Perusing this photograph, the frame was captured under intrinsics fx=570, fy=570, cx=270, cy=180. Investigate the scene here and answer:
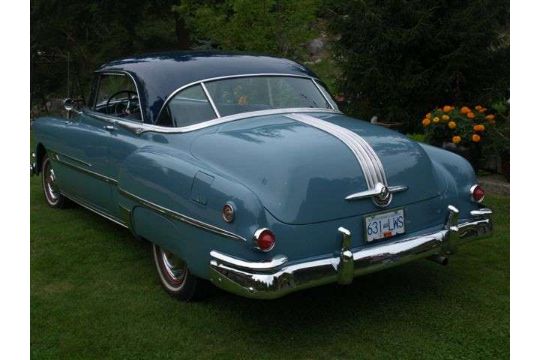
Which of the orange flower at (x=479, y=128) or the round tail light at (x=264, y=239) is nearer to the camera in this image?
the round tail light at (x=264, y=239)

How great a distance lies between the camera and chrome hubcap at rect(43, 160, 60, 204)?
624 centimetres

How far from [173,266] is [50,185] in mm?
2999

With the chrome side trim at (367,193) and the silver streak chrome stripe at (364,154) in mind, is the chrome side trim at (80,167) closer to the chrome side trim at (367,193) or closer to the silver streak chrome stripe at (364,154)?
the silver streak chrome stripe at (364,154)

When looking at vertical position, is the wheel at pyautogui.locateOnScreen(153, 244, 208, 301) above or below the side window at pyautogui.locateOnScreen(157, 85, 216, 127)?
below

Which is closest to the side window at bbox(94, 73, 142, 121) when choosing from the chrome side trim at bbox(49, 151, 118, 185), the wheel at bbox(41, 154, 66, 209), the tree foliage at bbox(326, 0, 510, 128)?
the chrome side trim at bbox(49, 151, 118, 185)

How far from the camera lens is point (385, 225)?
3385 millimetres

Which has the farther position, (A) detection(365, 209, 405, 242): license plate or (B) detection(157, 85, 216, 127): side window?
(B) detection(157, 85, 216, 127): side window

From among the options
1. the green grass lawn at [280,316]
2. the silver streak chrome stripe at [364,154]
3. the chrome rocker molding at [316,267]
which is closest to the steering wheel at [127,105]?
the green grass lawn at [280,316]

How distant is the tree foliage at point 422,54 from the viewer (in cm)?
796

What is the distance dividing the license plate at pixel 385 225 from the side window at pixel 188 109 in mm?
1366

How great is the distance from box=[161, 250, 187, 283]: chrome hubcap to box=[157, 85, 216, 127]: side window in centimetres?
92

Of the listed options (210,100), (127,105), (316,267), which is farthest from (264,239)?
(127,105)

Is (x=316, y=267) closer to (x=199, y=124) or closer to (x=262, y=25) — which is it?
(x=199, y=124)

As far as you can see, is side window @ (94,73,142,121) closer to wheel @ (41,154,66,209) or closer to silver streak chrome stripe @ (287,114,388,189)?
wheel @ (41,154,66,209)
